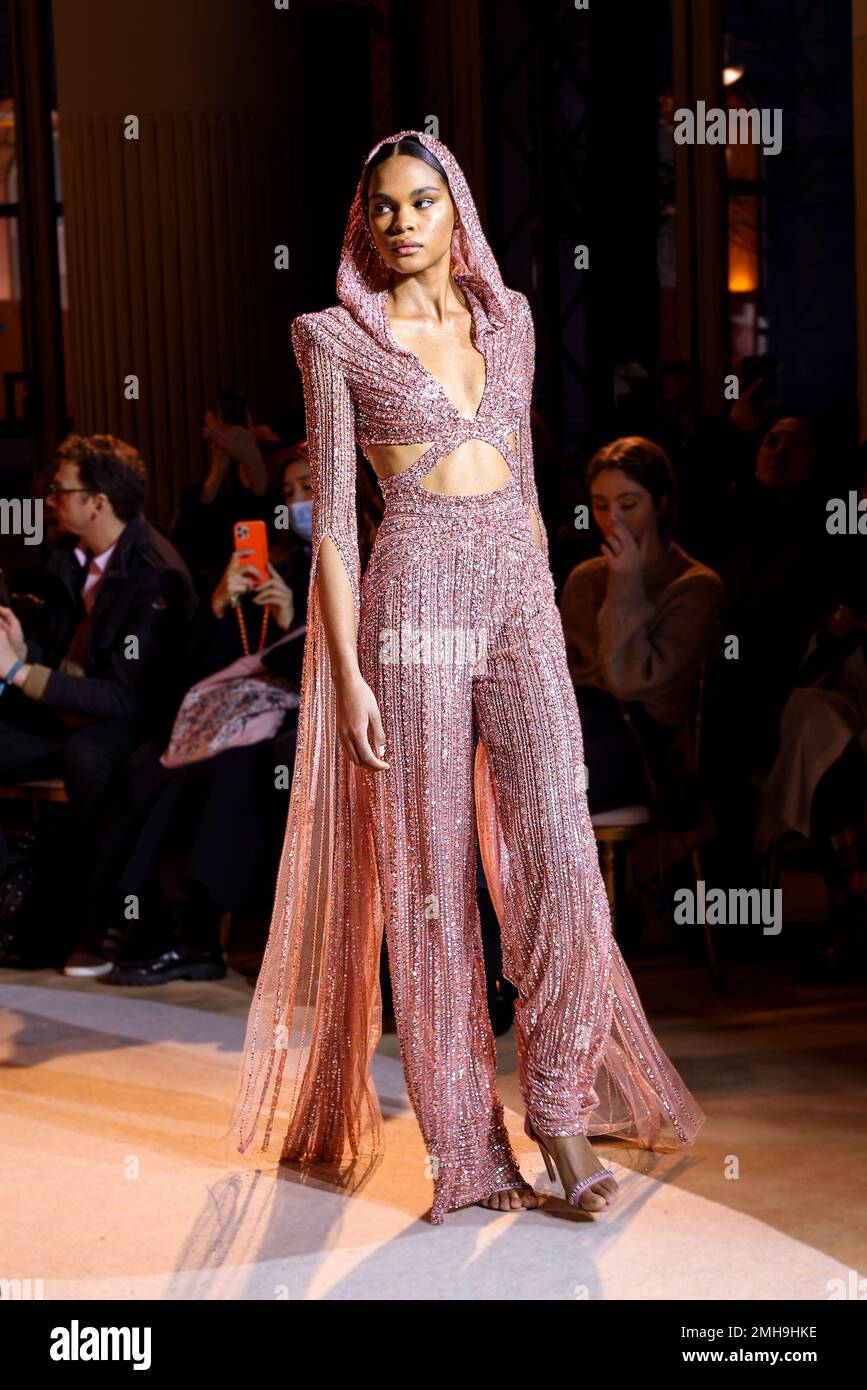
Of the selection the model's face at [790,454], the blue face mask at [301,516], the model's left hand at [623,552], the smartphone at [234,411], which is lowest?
the model's left hand at [623,552]

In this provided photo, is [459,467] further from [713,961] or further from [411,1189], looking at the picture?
[713,961]

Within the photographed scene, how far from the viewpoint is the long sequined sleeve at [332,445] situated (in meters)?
2.91

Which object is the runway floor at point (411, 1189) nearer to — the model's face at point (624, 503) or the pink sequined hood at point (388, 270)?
the model's face at point (624, 503)

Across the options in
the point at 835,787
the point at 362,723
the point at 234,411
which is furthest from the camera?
the point at 234,411

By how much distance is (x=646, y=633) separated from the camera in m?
4.33

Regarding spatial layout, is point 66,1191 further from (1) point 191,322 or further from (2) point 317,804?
(1) point 191,322

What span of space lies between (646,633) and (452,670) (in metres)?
1.51

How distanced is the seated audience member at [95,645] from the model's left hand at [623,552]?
1219 mm

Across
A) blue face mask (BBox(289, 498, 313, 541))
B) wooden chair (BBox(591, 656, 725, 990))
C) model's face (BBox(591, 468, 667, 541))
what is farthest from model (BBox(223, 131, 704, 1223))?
blue face mask (BBox(289, 498, 313, 541))

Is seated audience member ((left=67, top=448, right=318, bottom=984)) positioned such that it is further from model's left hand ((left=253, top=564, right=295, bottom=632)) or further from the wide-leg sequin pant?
the wide-leg sequin pant

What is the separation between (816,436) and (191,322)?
3.35 metres

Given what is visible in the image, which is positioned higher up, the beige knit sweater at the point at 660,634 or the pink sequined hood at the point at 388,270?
the pink sequined hood at the point at 388,270

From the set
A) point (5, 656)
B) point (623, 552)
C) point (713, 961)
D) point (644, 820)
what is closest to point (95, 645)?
point (5, 656)

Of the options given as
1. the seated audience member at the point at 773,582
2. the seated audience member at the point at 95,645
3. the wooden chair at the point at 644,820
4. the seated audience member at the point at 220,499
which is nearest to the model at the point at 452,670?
the wooden chair at the point at 644,820
